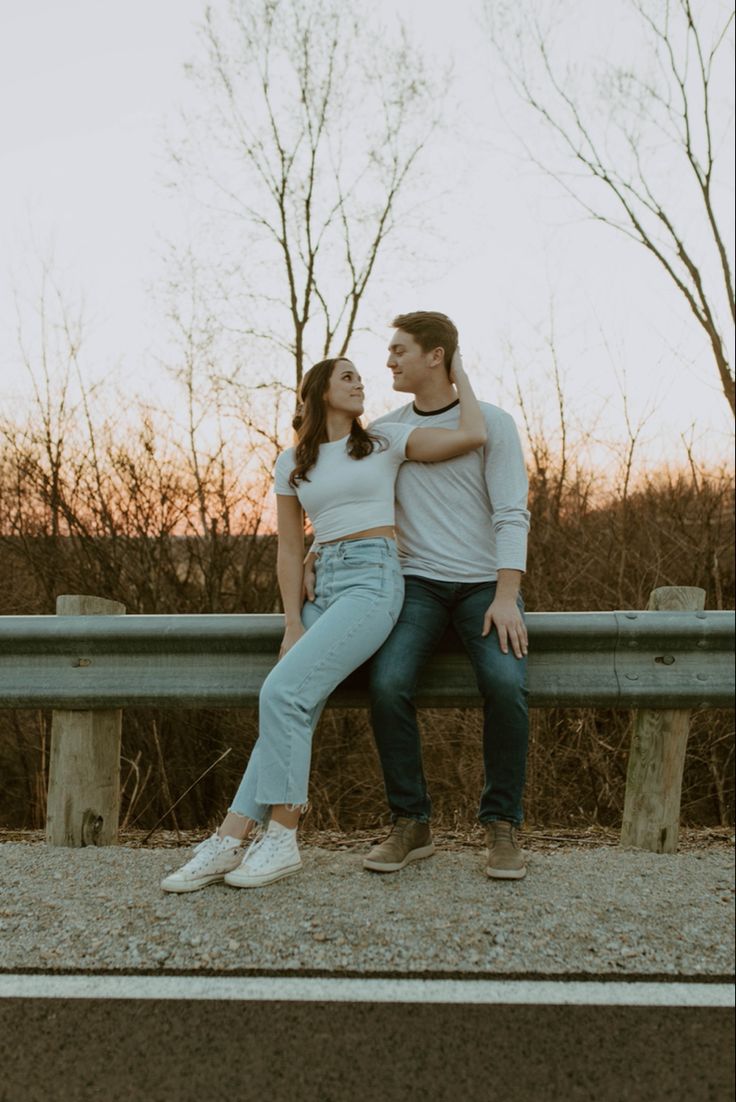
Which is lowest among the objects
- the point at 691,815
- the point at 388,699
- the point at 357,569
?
the point at 691,815

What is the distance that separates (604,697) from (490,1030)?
4.45 feet

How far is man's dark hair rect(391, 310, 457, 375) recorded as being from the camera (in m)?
3.50

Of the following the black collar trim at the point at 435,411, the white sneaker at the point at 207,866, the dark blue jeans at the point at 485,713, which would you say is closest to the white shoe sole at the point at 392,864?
the dark blue jeans at the point at 485,713

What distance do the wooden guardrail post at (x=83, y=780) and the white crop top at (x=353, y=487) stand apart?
3.16 ft

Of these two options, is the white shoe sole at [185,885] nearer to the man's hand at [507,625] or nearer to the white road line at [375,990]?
the white road line at [375,990]

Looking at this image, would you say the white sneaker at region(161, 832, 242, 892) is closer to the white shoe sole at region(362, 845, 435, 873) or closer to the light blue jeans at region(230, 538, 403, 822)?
the light blue jeans at region(230, 538, 403, 822)

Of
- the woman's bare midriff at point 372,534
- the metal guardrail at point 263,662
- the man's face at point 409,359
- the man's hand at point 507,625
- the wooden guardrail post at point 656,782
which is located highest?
the man's face at point 409,359

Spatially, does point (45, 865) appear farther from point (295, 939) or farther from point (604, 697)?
point (604, 697)

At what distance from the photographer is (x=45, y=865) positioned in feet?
10.3

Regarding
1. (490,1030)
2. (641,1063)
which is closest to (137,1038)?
(490,1030)

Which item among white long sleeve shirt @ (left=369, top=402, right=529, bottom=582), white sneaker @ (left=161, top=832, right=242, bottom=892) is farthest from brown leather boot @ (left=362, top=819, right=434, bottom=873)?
white long sleeve shirt @ (left=369, top=402, right=529, bottom=582)

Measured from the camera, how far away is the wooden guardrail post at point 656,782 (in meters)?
3.23

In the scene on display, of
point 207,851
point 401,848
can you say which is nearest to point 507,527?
point 401,848

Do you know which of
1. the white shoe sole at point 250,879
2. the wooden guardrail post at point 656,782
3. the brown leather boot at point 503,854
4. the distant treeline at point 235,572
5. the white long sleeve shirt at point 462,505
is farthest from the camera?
the distant treeline at point 235,572
